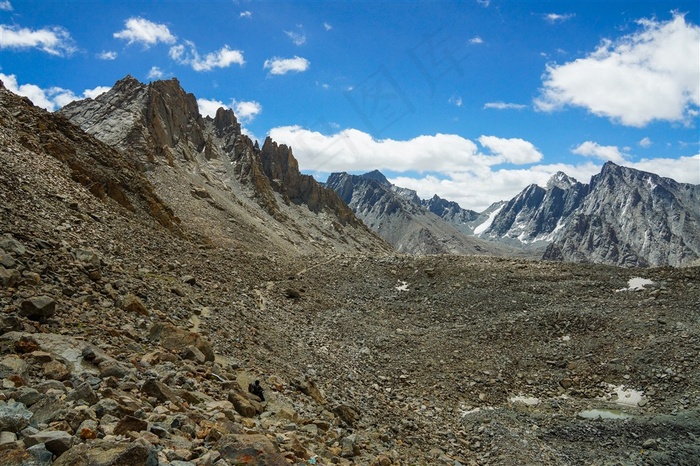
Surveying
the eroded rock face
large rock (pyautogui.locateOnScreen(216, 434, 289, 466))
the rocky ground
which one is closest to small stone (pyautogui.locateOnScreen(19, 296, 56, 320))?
the rocky ground

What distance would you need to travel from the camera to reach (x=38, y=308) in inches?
395

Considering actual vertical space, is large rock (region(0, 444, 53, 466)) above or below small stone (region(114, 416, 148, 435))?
below

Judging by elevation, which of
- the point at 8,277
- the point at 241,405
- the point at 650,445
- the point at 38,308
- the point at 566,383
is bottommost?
the point at 241,405

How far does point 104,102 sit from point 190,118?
73.1 ft

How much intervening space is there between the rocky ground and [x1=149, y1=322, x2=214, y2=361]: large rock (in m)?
0.05

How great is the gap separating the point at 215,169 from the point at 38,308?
106000mm

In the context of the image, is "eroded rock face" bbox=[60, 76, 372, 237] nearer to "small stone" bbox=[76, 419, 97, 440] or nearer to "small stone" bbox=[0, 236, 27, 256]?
"small stone" bbox=[0, 236, 27, 256]

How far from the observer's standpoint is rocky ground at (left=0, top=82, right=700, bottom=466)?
7629 mm

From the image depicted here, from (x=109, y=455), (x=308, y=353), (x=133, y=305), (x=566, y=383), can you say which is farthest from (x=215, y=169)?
(x=109, y=455)

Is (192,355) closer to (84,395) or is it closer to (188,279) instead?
(84,395)

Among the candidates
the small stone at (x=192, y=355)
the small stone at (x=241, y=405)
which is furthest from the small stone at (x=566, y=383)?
the small stone at (x=192, y=355)

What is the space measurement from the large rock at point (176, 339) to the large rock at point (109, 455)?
5.76m

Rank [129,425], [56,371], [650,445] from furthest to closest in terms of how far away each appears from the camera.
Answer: [650,445], [56,371], [129,425]

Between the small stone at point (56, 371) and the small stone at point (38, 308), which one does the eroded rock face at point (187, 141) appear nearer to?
the small stone at point (38, 308)
